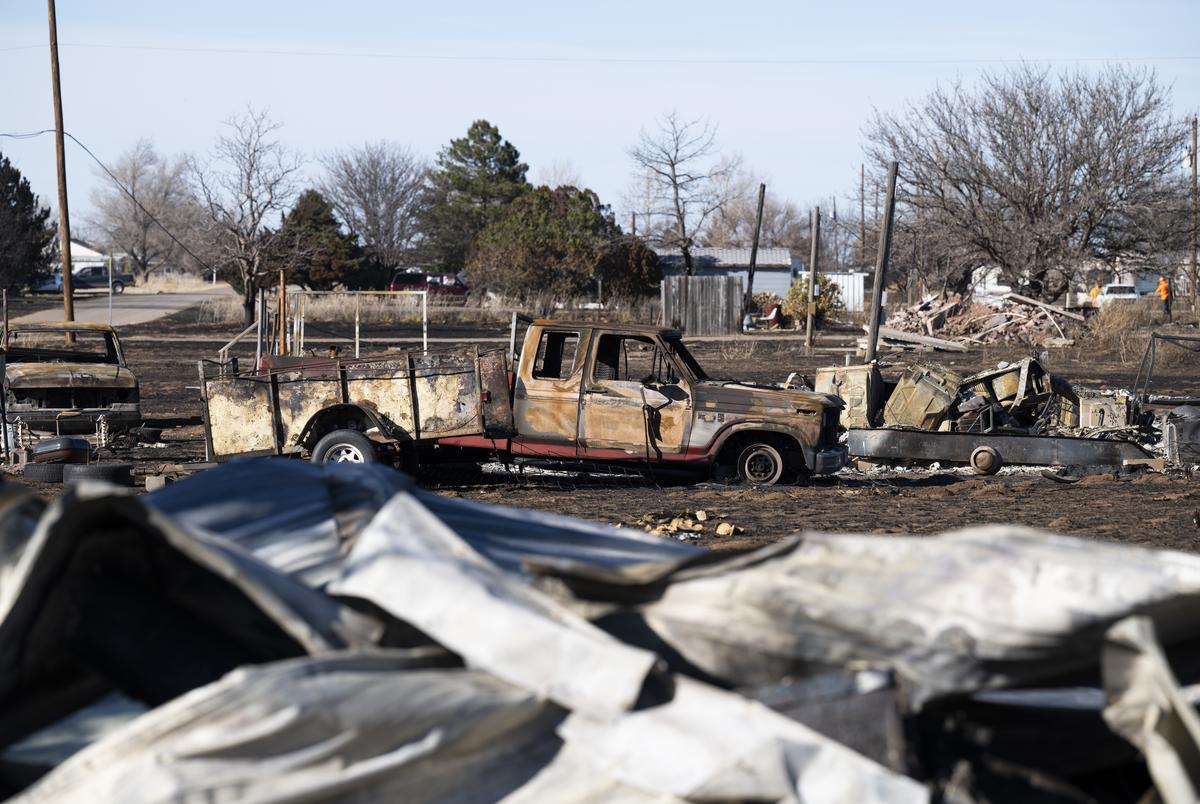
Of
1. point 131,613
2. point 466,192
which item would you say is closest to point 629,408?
point 131,613

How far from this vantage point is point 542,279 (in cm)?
4950

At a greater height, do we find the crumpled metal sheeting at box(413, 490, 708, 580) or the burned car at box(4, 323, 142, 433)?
the crumpled metal sheeting at box(413, 490, 708, 580)

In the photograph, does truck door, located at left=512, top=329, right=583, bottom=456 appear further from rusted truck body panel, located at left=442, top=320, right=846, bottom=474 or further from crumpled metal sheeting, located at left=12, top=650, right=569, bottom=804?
crumpled metal sheeting, located at left=12, top=650, right=569, bottom=804

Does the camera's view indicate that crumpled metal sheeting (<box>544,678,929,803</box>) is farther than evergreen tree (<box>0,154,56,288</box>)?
No

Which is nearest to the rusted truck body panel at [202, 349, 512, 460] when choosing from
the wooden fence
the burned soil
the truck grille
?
the burned soil

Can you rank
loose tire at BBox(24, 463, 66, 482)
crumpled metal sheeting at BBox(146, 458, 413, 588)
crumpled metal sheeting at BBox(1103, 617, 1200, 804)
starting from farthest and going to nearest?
loose tire at BBox(24, 463, 66, 482) < crumpled metal sheeting at BBox(146, 458, 413, 588) < crumpled metal sheeting at BBox(1103, 617, 1200, 804)

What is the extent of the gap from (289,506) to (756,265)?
6737 cm

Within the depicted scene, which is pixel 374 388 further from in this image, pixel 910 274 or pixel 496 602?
pixel 910 274

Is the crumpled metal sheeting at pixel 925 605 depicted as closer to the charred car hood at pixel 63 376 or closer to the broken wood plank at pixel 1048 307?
the charred car hood at pixel 63 376

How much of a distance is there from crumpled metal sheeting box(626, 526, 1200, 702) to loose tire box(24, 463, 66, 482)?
11.1m

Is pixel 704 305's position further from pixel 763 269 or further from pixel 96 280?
pixel 96 280

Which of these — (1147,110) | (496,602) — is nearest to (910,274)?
(1147,110)

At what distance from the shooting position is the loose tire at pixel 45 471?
41.4 ft

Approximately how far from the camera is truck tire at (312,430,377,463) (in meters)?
11.9
